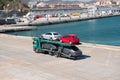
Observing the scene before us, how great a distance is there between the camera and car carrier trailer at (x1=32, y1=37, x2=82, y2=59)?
35719 millimetres

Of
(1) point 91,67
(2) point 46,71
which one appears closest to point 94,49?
(1) point 91,67

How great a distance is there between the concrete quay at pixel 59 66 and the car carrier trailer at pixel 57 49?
0.62 metres

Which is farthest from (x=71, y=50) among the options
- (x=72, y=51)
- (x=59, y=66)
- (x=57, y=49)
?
(x=59, y=66)

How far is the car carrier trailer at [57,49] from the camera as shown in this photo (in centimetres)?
3572

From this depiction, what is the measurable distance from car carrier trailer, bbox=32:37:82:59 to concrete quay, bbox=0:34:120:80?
62 centimetres

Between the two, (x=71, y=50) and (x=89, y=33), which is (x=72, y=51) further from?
(x=89, y=33)

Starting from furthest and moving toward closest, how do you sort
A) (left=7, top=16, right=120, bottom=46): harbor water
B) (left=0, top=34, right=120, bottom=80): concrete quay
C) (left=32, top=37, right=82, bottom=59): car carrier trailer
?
(left=7, top=16, right=120, bottom=46): harbor water → (left=32, top=37, right=82, bottom=59): car carrier trailer → (left=0, top=34, right=120, bottom=80): concrete quay

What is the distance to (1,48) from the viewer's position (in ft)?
151

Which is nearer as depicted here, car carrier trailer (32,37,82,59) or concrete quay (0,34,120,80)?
concrete quay (0,34,120,80)

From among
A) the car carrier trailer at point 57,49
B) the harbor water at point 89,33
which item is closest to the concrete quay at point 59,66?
the car carrier trailer at point 57,49

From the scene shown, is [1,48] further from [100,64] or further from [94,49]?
[100,64]

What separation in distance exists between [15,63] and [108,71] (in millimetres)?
10144

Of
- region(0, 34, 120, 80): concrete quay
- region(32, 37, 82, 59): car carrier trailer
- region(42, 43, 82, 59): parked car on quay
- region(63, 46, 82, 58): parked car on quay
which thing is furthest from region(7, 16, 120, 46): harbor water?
region(63, 46, 82, 58): parked car on quay

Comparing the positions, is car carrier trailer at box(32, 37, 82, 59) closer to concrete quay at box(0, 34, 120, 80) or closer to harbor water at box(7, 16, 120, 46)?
concrete quay at box(0, 34, 120, 80)
